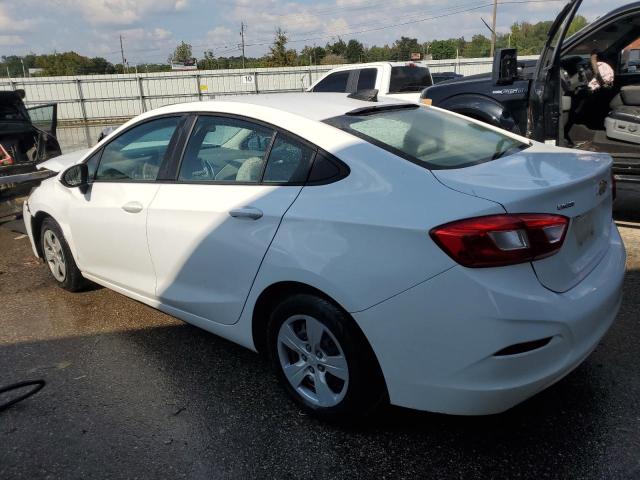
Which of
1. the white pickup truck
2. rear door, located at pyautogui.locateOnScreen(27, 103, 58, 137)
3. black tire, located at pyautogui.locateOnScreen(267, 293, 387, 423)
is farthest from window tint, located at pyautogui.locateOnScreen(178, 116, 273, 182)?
the white pickup truck

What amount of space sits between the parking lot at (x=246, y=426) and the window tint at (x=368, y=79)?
7.71m

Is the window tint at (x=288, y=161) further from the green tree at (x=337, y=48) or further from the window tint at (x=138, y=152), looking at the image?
the green tree at (x=337, y=48)

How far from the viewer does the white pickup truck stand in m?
10.5

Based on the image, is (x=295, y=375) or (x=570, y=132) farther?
(x=570, y=132)

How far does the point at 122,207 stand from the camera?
11.9ft

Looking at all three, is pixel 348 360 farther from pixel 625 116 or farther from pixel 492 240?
pixel 625 116

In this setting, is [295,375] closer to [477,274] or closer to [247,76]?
[477,274]

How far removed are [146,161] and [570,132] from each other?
508 centimetres

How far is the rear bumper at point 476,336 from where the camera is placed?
7.00ft

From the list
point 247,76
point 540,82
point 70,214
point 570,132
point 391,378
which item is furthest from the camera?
point 247,76

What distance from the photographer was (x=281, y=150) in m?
2.87

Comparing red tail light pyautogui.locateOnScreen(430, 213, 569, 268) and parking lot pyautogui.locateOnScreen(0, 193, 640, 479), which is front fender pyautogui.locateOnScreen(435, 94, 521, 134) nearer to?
parking lot pyautogui.locateOnScreen(0, 193, 640, 479)

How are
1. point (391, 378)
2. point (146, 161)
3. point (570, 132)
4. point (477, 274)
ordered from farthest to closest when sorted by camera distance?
point (570, 132), point (146, 161), point (391, 378), point (477, 274)

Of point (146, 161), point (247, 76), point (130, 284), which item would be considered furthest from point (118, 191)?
point (247, 76)
